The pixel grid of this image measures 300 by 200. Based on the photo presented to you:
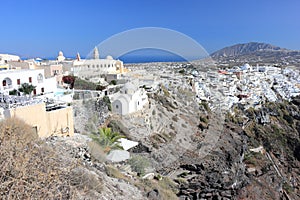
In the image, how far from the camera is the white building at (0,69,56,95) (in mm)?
12656

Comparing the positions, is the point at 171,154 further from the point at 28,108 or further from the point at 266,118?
the point at 266,118

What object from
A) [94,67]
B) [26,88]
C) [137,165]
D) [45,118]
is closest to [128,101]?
[26,88]

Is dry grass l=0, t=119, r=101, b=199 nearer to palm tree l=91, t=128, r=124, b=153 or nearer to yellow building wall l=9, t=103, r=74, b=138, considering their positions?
yellow building wall l=9, t=103, r=74, b=138

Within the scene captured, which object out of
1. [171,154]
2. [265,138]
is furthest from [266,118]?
[171,154]

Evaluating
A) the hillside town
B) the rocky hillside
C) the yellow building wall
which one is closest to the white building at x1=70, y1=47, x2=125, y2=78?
the hillside town

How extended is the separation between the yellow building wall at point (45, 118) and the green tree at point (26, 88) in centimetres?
589

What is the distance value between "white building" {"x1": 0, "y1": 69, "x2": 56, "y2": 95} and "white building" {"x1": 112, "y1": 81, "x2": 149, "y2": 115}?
139 inches

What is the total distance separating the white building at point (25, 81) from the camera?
1266 centimetres

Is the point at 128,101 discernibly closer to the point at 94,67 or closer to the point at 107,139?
the point at 107,139

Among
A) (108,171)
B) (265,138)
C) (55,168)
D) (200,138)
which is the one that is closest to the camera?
(55,168)

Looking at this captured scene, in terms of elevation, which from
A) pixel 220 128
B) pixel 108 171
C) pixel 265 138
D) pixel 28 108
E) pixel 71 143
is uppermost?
pixel 28 108

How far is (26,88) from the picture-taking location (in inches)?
508

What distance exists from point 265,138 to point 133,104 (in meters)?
13.8

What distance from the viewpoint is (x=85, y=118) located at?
12.2 m
